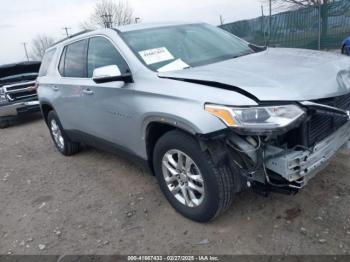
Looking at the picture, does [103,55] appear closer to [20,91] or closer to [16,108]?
[16,108]

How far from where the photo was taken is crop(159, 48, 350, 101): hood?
8.32 ft

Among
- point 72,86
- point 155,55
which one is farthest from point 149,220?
point 72,86

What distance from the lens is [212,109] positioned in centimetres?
260

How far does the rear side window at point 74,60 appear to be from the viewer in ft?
14.4

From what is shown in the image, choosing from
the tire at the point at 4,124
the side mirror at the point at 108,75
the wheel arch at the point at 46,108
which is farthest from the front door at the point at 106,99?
the tire at the point at 4,124

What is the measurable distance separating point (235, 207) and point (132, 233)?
102 cm

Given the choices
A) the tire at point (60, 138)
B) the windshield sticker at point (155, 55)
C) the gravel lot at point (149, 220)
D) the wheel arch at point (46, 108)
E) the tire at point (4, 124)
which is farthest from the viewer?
the tire at point (4, 124)

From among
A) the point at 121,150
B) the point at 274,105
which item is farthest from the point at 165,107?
the point at 121,150

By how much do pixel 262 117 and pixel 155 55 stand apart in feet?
4.65

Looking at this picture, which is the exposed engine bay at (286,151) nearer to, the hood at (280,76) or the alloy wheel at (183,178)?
the hood at (280,76)

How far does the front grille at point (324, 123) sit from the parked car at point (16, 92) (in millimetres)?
7848

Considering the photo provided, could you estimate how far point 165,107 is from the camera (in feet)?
9.64

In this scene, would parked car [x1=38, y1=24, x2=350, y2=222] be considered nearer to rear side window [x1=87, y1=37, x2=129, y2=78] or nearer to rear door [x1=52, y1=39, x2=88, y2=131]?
rear side window [x1=87, y1=37, x2=129, y2=78]

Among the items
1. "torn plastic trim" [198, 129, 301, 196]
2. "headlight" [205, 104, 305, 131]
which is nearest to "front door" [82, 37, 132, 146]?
"torn plastic trim" [198, 129, 301, 196]
